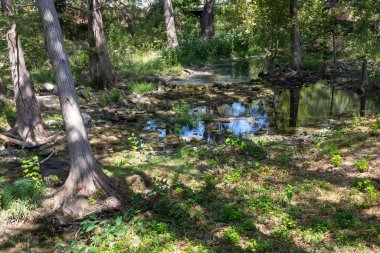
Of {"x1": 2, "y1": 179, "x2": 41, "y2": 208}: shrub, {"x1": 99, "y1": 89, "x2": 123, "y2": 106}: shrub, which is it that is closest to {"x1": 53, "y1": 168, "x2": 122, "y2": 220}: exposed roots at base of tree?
{"x1": 2, "y1": 179, "x2": 41, "y2": 208}: shrub

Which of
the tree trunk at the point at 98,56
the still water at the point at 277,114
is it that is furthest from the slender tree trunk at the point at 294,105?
the tree trunk at the point at 98,56

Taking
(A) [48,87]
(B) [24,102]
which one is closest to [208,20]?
(A) [48,87]

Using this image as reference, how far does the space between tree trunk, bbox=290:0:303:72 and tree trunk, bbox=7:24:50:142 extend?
14.5m

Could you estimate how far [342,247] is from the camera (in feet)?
17.7

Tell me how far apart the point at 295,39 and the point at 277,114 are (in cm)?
780

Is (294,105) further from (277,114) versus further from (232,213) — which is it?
(232,213)

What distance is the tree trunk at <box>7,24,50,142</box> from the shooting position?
34.3 ft

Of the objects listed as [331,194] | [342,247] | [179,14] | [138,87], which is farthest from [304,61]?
[342,247]

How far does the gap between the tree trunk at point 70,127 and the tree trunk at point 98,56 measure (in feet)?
34.9

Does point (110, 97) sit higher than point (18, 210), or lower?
higher

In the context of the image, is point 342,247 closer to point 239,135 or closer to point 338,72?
point 239,135

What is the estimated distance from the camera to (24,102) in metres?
10.9

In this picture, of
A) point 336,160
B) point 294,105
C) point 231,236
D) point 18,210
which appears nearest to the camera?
point 231,236

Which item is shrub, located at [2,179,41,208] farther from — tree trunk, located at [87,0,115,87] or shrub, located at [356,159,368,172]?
tree trunk, located at [87,0,115,87]
